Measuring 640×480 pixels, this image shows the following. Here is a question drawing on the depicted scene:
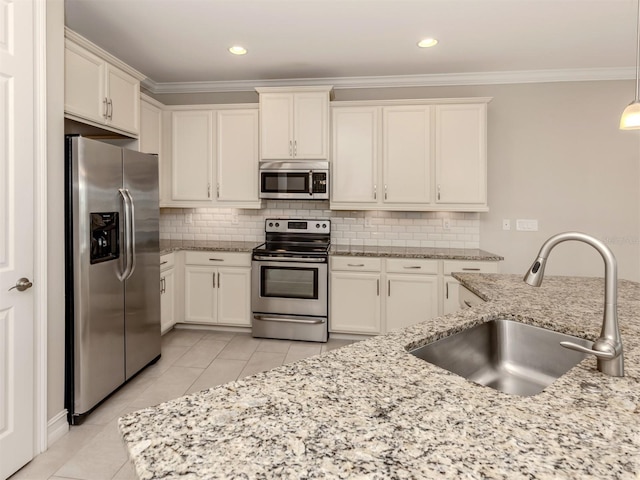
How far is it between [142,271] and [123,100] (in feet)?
4.32

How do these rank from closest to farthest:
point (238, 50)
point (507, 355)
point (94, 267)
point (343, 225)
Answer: point (507, 355), point (94, 267), point (238, 50), point (343, 225)

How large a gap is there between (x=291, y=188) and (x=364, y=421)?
321cm

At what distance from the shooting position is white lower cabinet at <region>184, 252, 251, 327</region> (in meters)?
3.79

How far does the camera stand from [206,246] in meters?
3.89

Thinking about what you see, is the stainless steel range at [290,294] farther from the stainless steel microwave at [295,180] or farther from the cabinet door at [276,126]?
the cabinet door at [276,126]

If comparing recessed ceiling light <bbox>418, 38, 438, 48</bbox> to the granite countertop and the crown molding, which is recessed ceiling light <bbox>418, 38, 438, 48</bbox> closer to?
the crown molding

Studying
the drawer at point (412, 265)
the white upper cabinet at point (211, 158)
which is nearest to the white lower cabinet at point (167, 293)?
the white upper cabinet at point (211, 158)

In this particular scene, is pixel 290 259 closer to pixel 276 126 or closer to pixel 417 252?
pixel 417 252

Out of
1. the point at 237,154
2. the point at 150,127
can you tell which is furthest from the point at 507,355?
the point at 150,127

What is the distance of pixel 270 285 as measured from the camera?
12.1ft

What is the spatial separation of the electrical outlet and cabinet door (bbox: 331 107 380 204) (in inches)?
59.6

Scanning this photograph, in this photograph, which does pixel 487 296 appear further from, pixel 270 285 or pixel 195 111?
pixel 195 111

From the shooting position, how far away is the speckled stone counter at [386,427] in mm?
602

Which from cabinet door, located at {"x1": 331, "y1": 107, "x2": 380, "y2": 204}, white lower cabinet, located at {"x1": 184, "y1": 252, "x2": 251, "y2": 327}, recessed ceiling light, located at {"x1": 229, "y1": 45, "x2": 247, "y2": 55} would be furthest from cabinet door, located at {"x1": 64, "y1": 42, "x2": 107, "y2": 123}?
cabinet door, located at {"x1": 331, "y1": 107, "x2": 380, "y2": 204}
